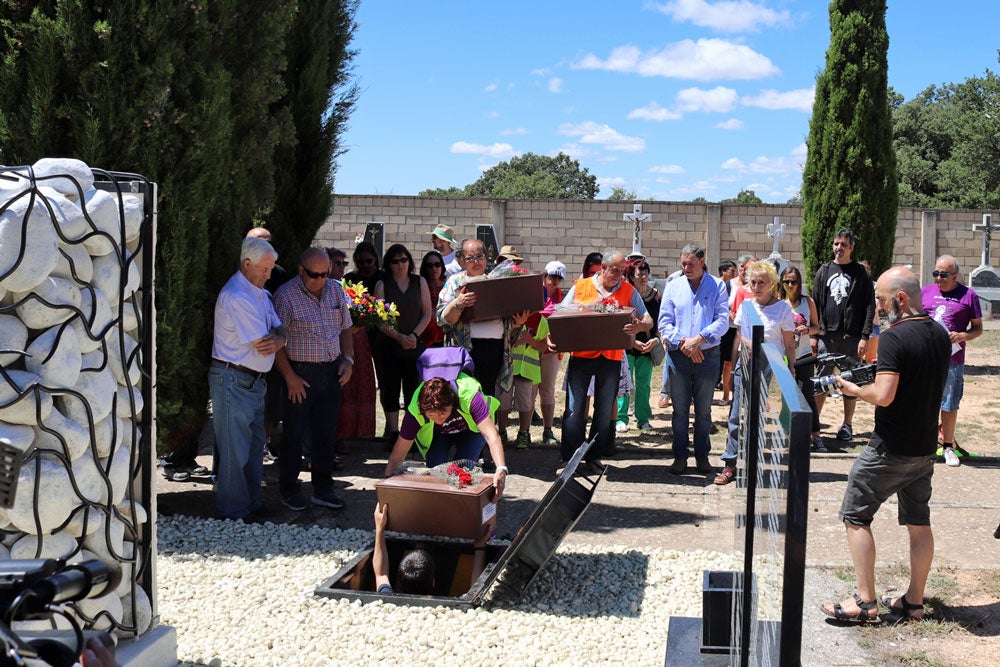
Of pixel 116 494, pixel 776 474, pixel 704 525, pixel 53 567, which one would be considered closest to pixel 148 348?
pixel 116 494

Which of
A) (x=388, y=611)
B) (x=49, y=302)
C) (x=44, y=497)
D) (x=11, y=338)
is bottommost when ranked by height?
(x=388, y=611)

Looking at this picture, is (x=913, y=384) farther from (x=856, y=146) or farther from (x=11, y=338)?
(x=856, y=146)

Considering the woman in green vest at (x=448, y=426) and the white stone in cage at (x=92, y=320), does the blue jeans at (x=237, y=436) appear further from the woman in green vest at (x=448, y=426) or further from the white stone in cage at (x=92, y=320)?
the white stone in cage at (x=92, y=320)

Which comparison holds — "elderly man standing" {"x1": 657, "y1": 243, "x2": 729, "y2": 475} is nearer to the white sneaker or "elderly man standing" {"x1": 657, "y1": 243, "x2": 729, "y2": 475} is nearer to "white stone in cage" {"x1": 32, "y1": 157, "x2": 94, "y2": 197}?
the white sneaker

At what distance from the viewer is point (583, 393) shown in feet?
26.6

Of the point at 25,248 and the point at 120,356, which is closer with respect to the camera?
the point at 25,248

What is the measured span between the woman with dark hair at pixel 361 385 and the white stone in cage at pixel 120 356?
4.86 meters

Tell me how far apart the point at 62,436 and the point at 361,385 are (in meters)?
5.53

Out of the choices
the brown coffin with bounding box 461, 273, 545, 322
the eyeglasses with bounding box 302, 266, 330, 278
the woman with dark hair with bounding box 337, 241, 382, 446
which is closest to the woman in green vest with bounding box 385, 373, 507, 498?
the eyeglasses with bounding box 302, 266, 330, 278

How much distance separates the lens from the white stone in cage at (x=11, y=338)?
132 inches

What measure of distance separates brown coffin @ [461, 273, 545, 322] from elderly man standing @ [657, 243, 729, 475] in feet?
3.83

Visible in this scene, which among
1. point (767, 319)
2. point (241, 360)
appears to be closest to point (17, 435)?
point (241, 360)

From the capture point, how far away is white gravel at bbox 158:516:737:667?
4.50m

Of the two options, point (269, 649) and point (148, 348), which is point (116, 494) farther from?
point (269, 649)
